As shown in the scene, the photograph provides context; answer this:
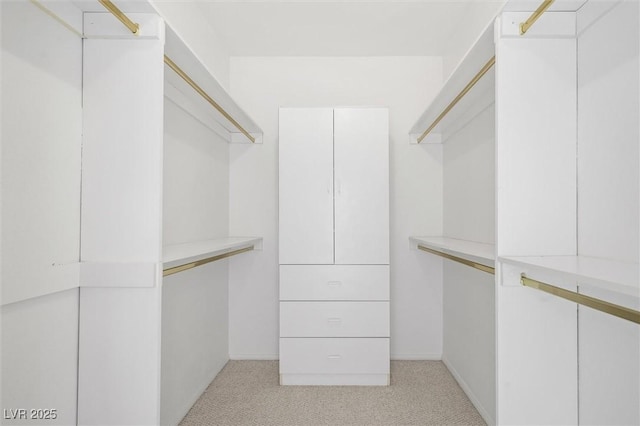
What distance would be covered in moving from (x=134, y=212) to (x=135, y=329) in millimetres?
433

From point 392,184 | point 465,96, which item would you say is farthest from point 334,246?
point 465,96

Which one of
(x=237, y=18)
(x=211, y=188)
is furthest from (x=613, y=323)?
(x=237, y=18)

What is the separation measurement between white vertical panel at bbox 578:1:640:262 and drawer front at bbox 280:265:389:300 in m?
1.37

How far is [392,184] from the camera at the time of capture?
10.3 ft

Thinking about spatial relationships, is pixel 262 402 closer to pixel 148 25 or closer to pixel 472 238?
pixel 472 238

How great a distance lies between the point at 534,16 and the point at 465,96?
0.83 m

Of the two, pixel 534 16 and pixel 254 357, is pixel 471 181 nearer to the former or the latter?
pixel 534 16

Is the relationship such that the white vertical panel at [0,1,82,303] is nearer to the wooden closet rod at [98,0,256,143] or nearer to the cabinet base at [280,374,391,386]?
the wooden closet rod at [98,0,256,143]

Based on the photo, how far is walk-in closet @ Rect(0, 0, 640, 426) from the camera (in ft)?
3.99

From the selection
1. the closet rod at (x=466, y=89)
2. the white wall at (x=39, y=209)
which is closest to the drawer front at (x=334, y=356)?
the white wall at (x=39, y=209)

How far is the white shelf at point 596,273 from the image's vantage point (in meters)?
0.86

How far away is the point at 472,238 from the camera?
2.45 meters

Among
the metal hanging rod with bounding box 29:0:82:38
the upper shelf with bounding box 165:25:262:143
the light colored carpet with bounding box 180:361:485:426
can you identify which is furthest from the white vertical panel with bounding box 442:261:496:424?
the metal hanging rod with bounding box 29:0:82:38

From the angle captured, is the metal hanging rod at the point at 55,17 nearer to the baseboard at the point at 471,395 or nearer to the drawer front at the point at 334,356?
the drawer front at the point at 334,356
